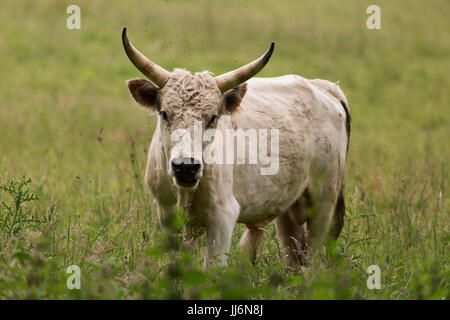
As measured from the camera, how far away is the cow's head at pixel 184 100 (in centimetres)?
463

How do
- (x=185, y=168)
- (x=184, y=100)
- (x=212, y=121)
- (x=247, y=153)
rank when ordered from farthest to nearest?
(x=247, y=153) < (x=212, y=121) < (x=184, y=100) < (x=185, y=168)

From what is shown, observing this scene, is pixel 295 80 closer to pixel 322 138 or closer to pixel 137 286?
pixel 322 138

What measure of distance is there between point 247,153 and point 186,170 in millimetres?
1185

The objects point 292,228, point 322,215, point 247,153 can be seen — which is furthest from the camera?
point 292,228

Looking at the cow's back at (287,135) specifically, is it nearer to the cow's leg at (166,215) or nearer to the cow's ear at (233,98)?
the cow's ear at (233,98)

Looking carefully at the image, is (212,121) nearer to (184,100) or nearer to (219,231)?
(184,100)

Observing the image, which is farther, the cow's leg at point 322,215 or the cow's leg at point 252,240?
the cow's leg at point 322,215

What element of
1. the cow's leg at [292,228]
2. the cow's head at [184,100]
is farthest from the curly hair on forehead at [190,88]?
the cow's leg at [292,228]

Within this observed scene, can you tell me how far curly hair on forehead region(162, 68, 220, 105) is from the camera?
497 cm

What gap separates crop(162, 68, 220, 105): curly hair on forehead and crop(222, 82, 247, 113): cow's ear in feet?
0.49

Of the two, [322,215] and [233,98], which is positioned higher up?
[233,98]

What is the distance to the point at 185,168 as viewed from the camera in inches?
179

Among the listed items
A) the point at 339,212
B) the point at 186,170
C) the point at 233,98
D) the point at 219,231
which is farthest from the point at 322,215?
the point at 186,170

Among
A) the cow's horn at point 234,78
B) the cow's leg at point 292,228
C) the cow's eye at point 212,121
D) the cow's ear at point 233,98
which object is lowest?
the cow's leg at point 292,228
